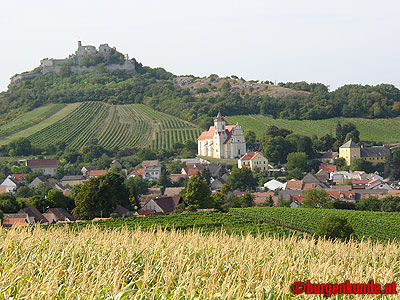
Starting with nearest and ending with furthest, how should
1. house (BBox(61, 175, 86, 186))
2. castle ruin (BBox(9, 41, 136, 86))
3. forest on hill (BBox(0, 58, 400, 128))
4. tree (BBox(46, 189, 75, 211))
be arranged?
tree (BBox(46, 189, 75, 211))
house (BBox(61, 175, 86, 186))
forest on hill (BBox(0, 58, 400, 128))
castle ruin (BBox(9, 41, 136, 86))

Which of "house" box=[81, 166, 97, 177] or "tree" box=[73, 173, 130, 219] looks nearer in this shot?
"tree" box=[73, 173, 130, 219]

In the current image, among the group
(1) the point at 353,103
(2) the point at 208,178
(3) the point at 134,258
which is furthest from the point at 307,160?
(3) the point at 134,258

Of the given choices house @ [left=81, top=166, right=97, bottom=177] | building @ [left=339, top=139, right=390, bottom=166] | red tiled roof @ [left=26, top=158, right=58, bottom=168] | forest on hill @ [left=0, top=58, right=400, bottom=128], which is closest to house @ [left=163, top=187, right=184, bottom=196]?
house @ [left=81, top=166, right=97, bottom=177]

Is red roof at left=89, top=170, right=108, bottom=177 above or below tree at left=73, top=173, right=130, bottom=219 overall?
below

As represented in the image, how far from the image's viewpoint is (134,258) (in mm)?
11641

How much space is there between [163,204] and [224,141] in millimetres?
39662

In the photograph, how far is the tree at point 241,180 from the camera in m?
62.2

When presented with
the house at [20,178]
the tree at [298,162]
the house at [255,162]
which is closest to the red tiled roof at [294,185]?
the tree at [298,162]

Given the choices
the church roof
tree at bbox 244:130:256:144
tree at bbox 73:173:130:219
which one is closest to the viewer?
tree at bbox 73:173:130:219

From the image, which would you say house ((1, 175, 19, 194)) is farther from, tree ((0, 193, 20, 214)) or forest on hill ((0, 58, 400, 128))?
forest on hill ((0, 58, 400, 128))

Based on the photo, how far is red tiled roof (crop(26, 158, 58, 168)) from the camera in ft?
250

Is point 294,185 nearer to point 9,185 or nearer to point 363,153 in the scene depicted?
point 363,153

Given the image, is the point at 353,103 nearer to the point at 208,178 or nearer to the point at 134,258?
the point at 208,178

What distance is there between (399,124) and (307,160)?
25.6 metres
